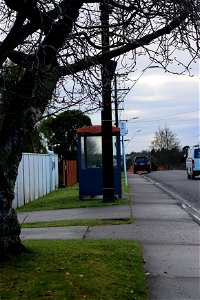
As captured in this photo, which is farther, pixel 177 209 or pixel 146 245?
pixel 177 209

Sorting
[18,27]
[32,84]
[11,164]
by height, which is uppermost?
[18,27]

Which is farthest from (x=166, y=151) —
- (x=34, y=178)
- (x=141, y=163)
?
(x=34, y=178)

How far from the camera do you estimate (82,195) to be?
18.7 meters

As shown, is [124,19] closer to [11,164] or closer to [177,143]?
[11,164]

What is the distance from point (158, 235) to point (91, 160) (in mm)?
8827

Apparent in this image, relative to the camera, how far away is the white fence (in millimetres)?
19503

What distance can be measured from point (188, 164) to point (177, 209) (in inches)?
925

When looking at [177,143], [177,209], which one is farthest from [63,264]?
[177,143]

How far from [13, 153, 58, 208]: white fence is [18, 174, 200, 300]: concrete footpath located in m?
4.22

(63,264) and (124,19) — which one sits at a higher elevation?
(124,19)

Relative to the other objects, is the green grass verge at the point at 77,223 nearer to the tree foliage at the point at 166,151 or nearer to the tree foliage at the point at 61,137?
the tree foliage at the point at 61,137

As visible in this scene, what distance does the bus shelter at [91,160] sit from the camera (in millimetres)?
18547

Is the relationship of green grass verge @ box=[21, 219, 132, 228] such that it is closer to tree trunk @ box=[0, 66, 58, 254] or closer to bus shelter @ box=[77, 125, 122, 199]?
tree trunk @ box=[0, 66, 58, 254]

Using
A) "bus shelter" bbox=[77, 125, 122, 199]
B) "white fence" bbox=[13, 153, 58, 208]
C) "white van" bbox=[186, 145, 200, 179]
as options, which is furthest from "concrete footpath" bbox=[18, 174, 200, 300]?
"white van" bbox=[186, 145, 200, 179]
